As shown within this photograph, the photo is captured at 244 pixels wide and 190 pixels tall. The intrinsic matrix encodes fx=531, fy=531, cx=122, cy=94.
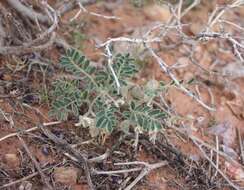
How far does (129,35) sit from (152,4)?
0.32 m

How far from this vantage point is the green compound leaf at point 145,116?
1923mm

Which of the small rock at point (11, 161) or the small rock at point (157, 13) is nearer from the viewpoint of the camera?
the small rock at point (11, 161)

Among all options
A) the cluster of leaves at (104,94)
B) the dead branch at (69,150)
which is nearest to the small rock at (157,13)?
the cluster of leaves at (104,94)

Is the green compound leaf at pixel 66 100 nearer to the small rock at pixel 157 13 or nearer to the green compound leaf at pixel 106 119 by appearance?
the green compound leaf at pixel 106 119

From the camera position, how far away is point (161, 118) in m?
1.98

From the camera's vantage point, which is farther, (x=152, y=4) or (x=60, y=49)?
(x=152, y=4)

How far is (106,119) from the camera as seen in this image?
1907mm

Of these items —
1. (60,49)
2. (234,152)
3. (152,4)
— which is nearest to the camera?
(234,152)

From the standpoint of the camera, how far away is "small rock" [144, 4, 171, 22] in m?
2.93

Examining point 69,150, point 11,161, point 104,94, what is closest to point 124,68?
point 104,94

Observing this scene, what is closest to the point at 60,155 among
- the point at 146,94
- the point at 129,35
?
the point at 146,94

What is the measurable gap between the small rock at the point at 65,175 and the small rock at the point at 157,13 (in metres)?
1.28

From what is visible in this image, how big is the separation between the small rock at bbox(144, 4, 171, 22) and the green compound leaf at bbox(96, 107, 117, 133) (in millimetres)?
1121

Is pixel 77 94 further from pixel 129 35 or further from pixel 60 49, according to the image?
pixel 129 35
